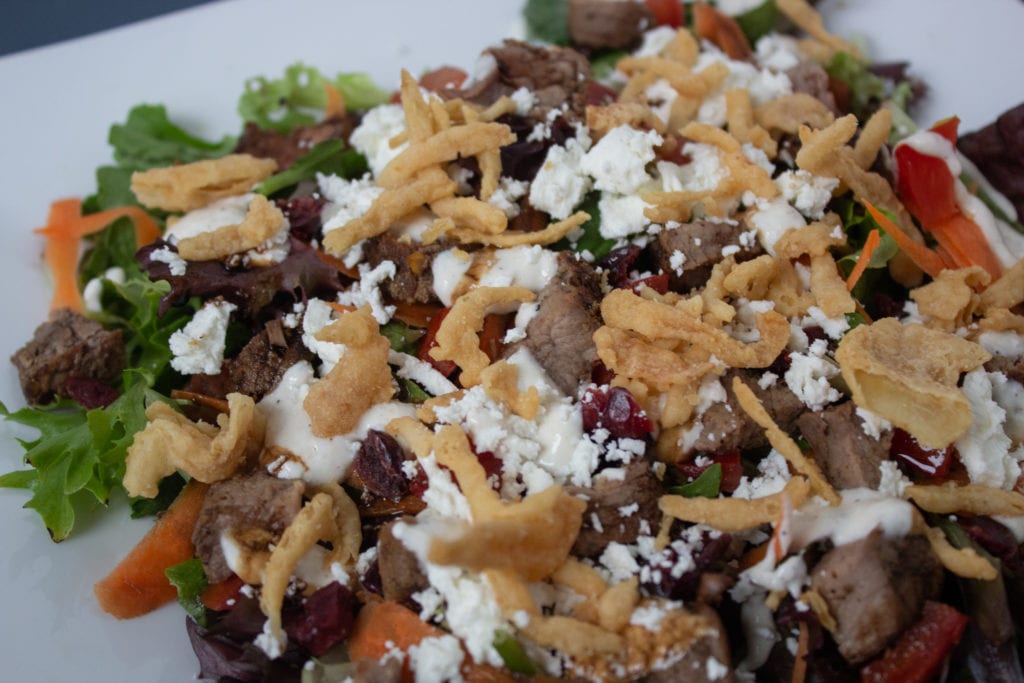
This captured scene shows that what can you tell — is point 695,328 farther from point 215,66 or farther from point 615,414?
point 215,66

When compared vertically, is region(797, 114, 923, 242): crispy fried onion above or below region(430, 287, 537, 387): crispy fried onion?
above

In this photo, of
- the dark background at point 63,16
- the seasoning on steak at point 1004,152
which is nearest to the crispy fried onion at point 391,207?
the seasoning on steak at point 1004,152

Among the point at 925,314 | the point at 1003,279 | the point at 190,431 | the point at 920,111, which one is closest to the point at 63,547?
Result: the point at 190,431

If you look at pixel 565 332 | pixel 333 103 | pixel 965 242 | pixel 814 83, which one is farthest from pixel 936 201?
pixel 333 103

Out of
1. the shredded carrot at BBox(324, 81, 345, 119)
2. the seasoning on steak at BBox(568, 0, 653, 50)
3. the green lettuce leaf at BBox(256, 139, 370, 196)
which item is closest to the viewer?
the green lettuce leaf at BBox(256, 139, 370, 196)

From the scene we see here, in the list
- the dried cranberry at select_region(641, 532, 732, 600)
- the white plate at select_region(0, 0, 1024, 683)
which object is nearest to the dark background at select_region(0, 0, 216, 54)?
the white plate at select_region(0, 0, 1024, 683)

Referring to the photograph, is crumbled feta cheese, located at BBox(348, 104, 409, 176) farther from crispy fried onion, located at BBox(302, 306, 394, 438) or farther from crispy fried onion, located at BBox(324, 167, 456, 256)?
crispy fried onion, located at BBox(302, 306, 394, 438)
